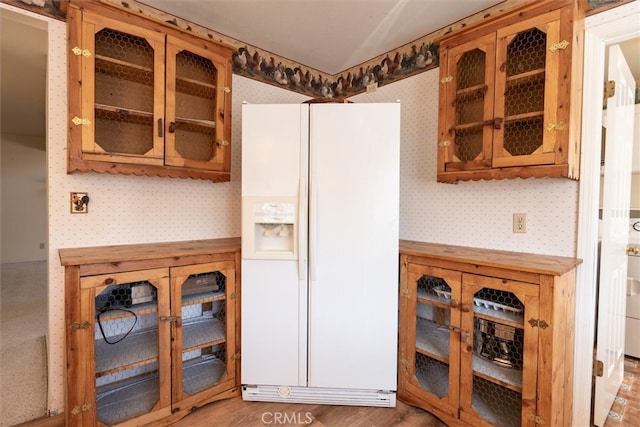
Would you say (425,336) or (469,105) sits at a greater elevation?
(469,105)

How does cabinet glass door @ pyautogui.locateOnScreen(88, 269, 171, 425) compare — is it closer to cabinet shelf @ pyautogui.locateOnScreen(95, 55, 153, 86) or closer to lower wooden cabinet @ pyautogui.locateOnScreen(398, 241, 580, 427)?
cabinet shelf @ pyautogui.locateOnScreen(95, 55, 153, 86)

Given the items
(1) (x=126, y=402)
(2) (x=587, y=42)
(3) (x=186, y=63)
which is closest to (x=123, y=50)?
(3) (x=186, y=63)

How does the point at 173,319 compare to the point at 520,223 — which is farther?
the point at 520,223

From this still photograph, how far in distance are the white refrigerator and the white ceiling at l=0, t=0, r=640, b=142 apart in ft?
2.26

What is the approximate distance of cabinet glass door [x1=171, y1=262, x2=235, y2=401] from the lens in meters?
1.69

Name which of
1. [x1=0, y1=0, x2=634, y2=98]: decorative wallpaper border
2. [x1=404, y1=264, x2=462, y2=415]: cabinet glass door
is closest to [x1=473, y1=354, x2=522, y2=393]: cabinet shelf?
[x1=404, y1=264, x2=462, y2=415]: cabinet glass door

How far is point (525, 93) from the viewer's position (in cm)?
156

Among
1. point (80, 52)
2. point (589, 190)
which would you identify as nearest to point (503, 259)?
point (589, 190)

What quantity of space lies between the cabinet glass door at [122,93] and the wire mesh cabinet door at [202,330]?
75 cm

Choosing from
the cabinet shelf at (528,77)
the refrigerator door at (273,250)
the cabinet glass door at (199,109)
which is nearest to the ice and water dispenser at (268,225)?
the refrigerator door at (273,250)

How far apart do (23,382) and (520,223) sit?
3.39 meters

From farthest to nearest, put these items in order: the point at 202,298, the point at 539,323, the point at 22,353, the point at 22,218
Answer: the point at 22,218, the point at 22,353, the point at 202,298, the point at 539,323

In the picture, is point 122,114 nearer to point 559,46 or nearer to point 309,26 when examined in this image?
point 309,26

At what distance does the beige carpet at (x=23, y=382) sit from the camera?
1.69 metres
